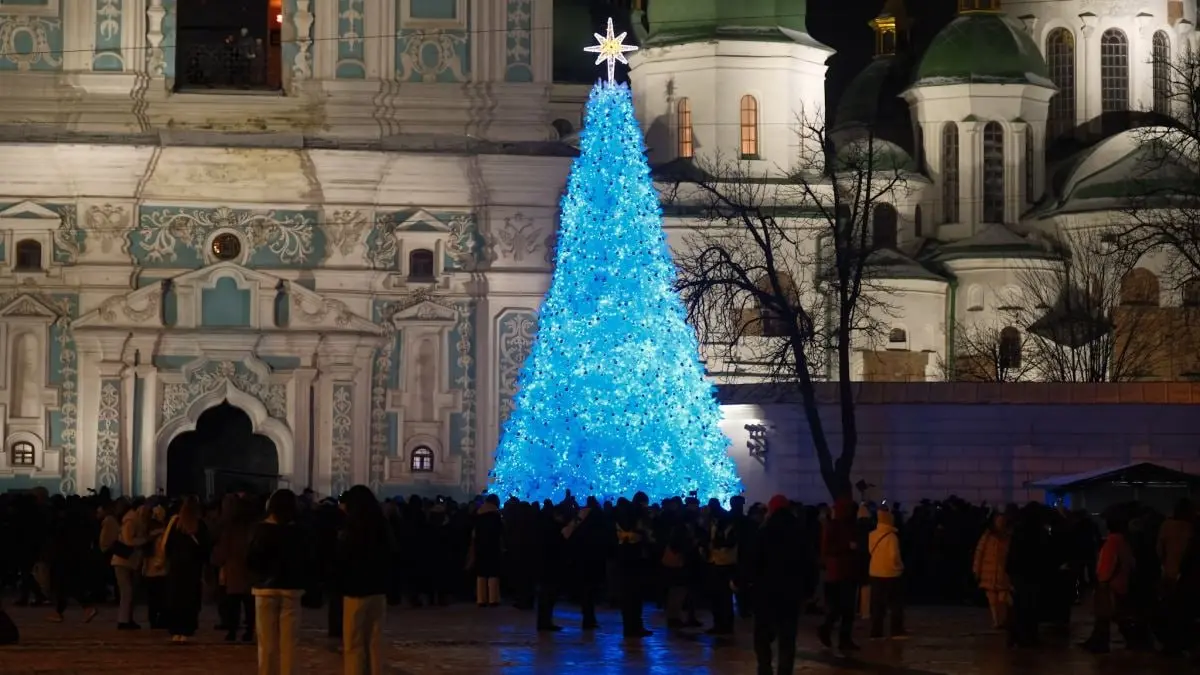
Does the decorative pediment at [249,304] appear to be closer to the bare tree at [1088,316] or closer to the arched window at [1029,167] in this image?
the bare tree at [1088,316]

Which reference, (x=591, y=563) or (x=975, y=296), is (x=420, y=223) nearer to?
(x=591, y=563)

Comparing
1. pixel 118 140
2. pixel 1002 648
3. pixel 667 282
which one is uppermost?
pixel 118 140

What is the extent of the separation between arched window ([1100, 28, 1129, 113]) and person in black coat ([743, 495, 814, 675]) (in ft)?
162

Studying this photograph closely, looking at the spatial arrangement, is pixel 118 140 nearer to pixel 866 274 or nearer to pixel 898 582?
pixel 866 274

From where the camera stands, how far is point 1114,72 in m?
67.5

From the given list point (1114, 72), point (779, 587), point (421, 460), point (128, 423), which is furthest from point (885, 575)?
point (1114, 72)

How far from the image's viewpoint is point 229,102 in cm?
4325

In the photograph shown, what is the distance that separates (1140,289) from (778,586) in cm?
4155

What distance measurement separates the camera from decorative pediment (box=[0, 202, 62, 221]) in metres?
42.3

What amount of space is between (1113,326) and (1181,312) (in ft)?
6.68

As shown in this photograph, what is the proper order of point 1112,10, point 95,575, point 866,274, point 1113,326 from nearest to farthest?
point 95,575, point 866,274, point 1113,326, point 1112,10

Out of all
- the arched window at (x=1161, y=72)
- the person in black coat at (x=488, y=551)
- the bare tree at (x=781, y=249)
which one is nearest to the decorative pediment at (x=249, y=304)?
the bare tree at (x=781, y=249)

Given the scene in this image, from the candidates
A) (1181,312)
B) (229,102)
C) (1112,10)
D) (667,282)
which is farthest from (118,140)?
(1112,10)

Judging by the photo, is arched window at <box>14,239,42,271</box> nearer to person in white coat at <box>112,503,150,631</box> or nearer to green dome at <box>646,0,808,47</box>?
person in white coat at <box>112,503,150,631</box>
